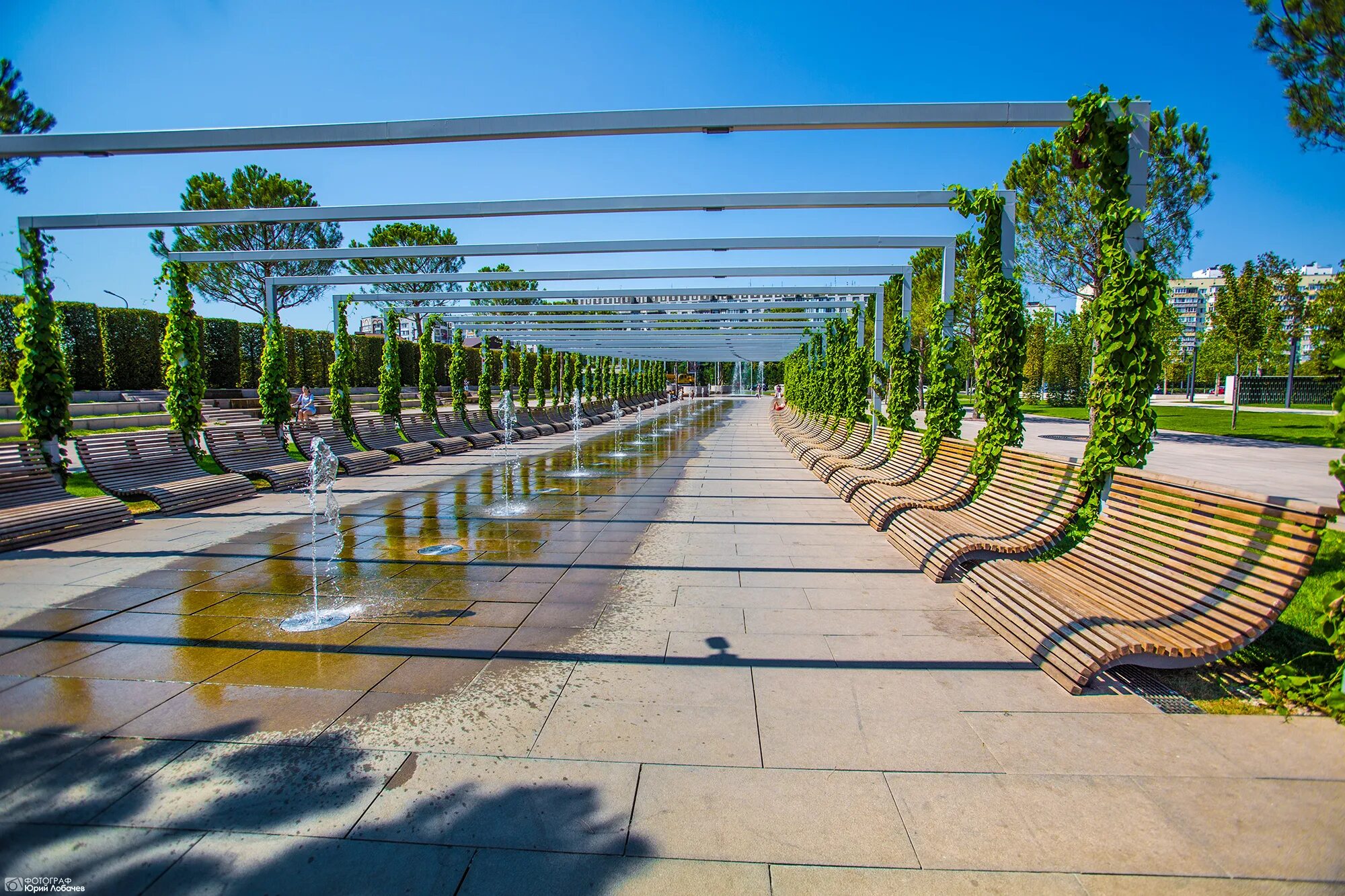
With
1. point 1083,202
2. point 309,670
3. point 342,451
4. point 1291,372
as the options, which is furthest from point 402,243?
point 1291,372

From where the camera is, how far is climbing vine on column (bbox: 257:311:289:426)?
→ 13.5m

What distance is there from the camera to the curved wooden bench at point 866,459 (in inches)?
421

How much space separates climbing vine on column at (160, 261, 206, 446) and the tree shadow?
29.8ft

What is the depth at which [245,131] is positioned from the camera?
511cm

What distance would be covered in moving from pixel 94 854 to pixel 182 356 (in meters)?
10.7

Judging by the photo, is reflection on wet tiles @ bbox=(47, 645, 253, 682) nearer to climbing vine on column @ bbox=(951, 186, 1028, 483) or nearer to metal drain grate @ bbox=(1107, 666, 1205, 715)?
metal drain grate @ bbox=(1107, 666, 1205, 715)

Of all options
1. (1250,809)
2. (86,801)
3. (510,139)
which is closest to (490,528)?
(510,139)

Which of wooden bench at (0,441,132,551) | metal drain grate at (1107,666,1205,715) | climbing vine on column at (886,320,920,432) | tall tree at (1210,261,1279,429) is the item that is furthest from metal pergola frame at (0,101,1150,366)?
tall tree at (1210,261,1279,429)

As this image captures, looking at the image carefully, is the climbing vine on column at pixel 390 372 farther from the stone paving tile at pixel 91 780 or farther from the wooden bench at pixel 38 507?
the stone paving tile at pixel 91 780

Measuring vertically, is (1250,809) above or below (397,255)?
below

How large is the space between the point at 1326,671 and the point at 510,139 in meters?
6.19

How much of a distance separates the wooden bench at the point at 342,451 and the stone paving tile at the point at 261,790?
9520 millimetres

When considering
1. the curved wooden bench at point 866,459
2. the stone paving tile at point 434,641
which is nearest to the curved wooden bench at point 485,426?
the curved wooden bench at point 866,459

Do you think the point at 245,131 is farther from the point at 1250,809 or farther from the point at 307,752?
the point at 1250,809
